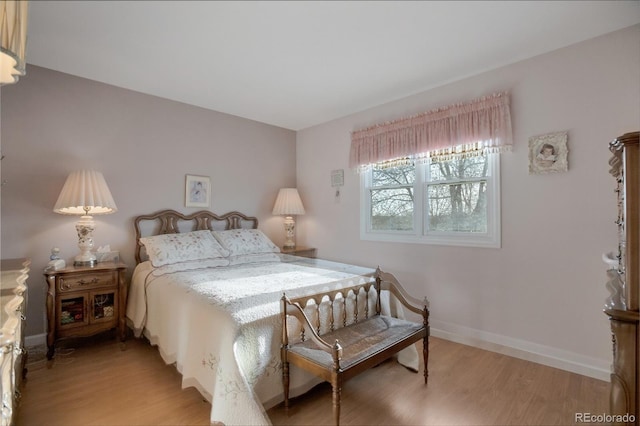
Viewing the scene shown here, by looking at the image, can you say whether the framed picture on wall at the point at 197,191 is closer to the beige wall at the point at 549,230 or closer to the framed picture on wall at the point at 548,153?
the beige wall at the point at 549,230

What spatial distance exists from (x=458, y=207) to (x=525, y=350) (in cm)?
131

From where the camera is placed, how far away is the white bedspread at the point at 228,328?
5.03 ft

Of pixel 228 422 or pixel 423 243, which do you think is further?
pixel 423 243

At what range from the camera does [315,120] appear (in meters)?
4.07

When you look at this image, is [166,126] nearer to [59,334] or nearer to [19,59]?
[59,334]

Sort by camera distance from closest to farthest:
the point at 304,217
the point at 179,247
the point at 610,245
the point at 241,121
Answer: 1. the point at 610,245
2. the point at 179,247
3. the point at 241,121
4. the point at 304,217

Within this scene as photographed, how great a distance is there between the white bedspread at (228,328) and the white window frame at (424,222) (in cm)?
88

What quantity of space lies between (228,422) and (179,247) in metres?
1.81

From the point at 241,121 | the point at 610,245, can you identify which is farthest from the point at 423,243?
the point at 241,121

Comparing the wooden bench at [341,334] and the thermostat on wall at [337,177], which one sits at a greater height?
the thermostat on wall at [337,177]

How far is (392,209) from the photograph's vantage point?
344 centimetres

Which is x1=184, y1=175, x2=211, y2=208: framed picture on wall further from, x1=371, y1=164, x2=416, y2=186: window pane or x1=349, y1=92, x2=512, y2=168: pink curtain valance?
x1=371, y1=164, x2=416, y2=186: window pane

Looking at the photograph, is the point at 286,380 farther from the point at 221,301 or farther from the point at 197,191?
the point at 197,191

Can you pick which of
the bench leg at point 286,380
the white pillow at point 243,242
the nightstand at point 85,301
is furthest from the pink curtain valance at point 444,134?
the nightstand at point 85,301
